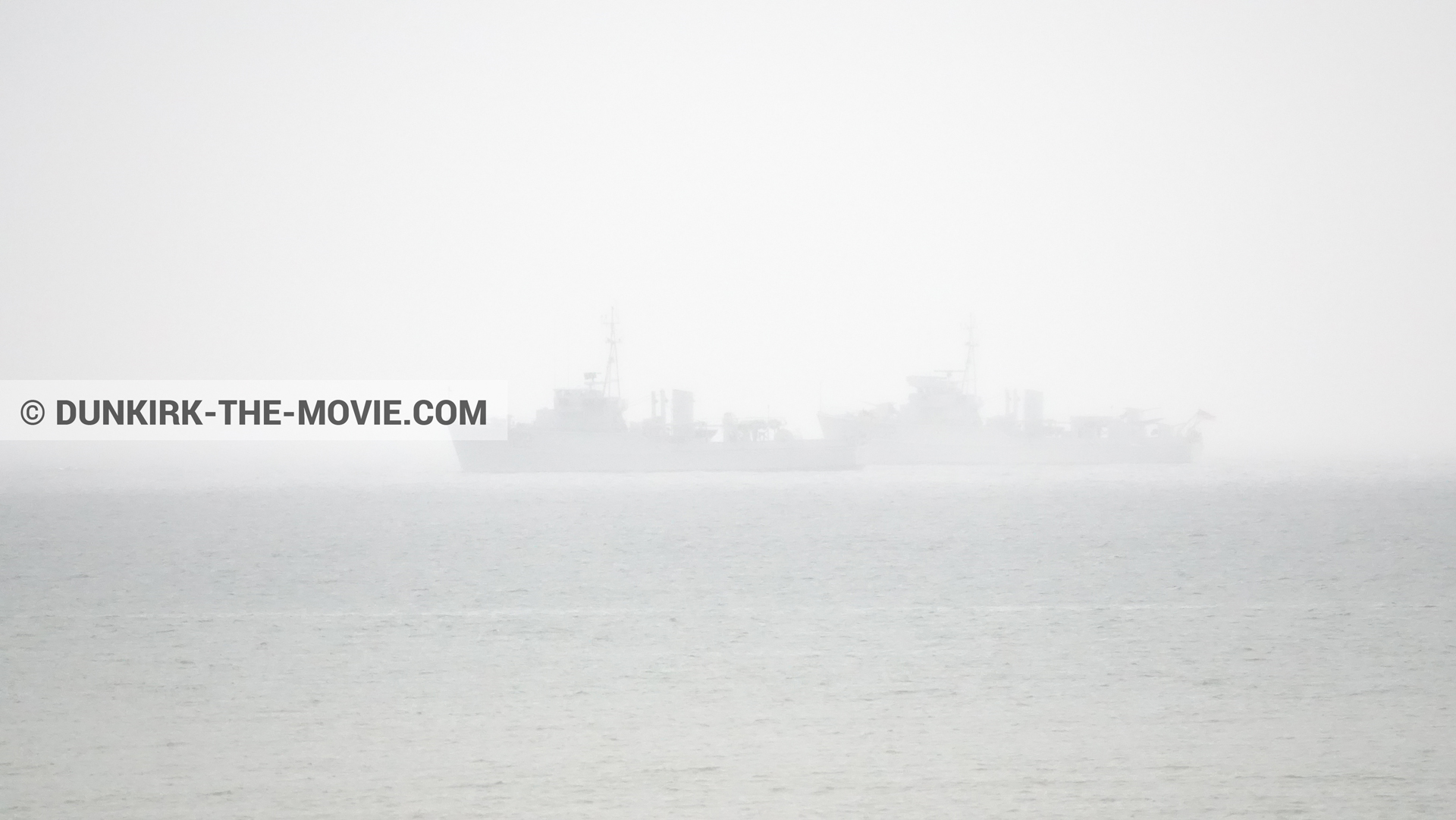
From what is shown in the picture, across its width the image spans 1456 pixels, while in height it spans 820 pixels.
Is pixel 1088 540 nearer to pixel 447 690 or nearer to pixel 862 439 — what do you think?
pixel 447 690

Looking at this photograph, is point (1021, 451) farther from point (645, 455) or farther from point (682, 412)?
point (645, 455)

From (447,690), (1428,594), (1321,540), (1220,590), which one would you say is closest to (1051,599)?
(1220,590)

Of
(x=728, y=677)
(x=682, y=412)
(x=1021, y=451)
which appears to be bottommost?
(x=728, y=677)

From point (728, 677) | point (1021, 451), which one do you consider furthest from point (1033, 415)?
point (728, 677)

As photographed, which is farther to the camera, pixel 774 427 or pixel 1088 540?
pixel 774 427

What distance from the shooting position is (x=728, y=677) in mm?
15023

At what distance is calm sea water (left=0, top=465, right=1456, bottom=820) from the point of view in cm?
977

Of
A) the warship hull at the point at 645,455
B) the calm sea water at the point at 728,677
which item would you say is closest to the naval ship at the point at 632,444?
the warship hull at the point at 645,455

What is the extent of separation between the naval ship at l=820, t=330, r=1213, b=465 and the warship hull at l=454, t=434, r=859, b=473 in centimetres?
510

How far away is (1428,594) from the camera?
24547 millimetres

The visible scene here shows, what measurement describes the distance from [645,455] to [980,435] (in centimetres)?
2874

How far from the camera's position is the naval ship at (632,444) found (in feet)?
271

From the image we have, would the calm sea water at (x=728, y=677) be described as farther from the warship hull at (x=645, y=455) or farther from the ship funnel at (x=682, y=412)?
the ship funnel at (x=682, y=412)

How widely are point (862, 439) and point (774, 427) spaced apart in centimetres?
872
